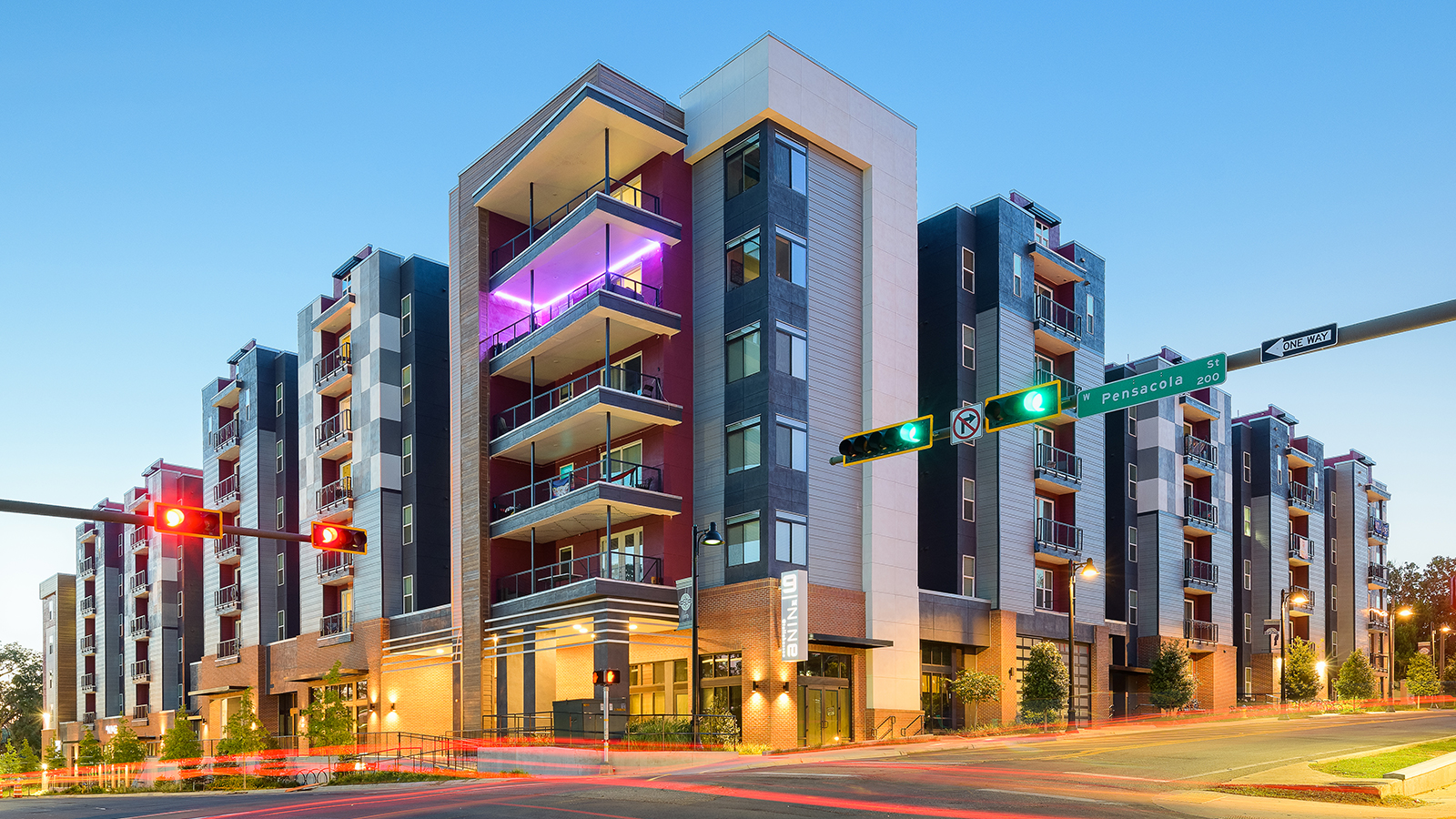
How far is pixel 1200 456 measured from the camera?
65.9 m

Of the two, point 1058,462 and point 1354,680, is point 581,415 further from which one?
point 1354,680

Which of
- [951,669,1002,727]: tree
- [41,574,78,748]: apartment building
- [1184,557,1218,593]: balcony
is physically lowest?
[41,574,78,748]: apartment building

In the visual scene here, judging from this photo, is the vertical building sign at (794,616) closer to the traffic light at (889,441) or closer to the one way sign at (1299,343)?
the traffic light at (889,441)

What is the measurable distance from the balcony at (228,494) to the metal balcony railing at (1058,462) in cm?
4653

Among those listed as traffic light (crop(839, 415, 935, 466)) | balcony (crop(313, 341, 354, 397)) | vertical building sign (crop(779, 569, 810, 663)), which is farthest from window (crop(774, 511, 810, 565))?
balcony (crop(313, 341, 354, 397))

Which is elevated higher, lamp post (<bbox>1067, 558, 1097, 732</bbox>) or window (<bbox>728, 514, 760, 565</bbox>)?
window (<bbox>728, 514, 760, 565</bbox>)

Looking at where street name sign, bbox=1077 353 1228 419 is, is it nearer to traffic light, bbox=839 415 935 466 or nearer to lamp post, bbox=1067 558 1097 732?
traffic light, bbox=839 415 935 466

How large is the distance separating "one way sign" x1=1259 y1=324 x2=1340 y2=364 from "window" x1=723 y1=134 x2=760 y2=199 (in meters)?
29.1

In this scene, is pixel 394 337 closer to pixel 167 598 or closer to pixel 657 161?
pixel 657 161

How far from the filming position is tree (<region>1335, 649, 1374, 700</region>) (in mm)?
71375

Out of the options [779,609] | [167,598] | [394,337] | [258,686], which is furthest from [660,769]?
[167,598]

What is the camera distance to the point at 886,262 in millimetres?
46344

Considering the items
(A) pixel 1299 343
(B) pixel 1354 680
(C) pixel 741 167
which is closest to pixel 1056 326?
(C) pixel 741 167

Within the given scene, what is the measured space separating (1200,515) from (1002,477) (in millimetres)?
21732
